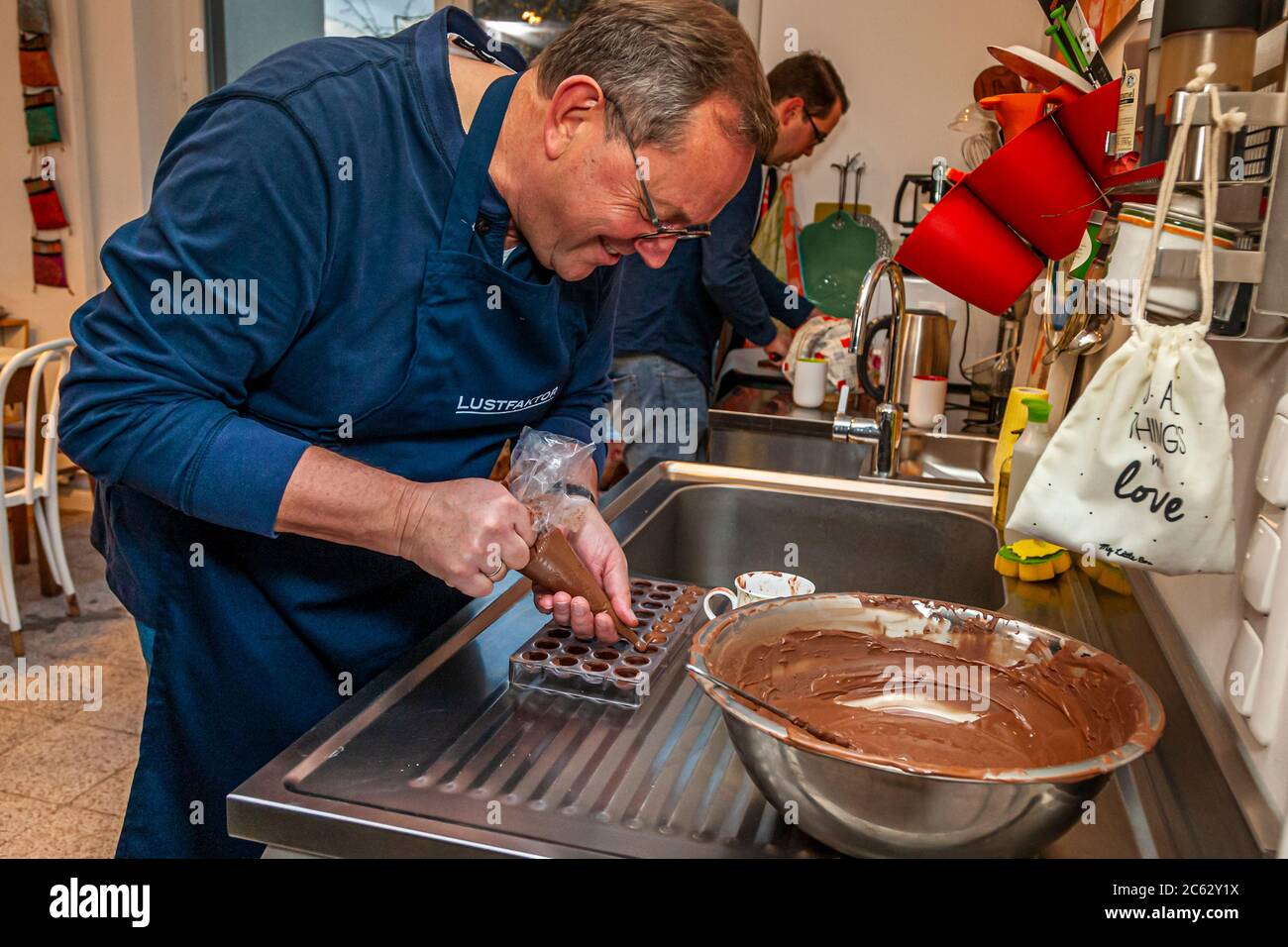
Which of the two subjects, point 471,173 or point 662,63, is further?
point 471,173

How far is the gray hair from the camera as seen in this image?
109cm

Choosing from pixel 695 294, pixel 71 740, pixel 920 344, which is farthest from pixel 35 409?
pixel 920 344

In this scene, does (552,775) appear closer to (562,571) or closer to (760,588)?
(562,571)

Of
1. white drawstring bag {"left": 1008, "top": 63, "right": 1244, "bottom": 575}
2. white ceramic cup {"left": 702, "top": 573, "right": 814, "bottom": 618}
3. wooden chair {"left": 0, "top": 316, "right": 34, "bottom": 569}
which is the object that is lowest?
wooden chair {"left": 0, "top": 316, "right": 34, "bottom": 569}

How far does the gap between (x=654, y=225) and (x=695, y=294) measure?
7.19 feet

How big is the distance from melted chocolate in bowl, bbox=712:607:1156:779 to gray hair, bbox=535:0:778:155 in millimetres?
538

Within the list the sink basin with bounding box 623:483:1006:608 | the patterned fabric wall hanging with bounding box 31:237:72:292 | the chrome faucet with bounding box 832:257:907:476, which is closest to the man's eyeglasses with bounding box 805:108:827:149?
the chrome faucet with bounding box 832:257:907:476

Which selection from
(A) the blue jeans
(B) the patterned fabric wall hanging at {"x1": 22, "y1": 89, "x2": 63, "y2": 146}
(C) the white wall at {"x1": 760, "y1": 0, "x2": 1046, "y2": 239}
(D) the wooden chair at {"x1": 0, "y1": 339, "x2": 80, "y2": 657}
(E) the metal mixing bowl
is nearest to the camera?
(E) the metal mixing bowl

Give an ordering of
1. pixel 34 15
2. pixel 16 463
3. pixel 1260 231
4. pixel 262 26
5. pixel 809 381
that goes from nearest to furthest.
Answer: pixel 1260 231
pixel 809 381
pixel 16 463
pixel 34 15
pixel 262 26

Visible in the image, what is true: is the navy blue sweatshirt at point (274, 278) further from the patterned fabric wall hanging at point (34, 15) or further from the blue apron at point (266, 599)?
the patterned fabric wall hanging at point (34, 15)

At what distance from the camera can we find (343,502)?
107cm

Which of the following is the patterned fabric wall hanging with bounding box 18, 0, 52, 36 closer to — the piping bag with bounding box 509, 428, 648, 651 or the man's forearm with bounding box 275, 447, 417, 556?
the piping bag with bounding box 509, 428, 648, 651

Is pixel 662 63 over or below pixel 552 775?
over
